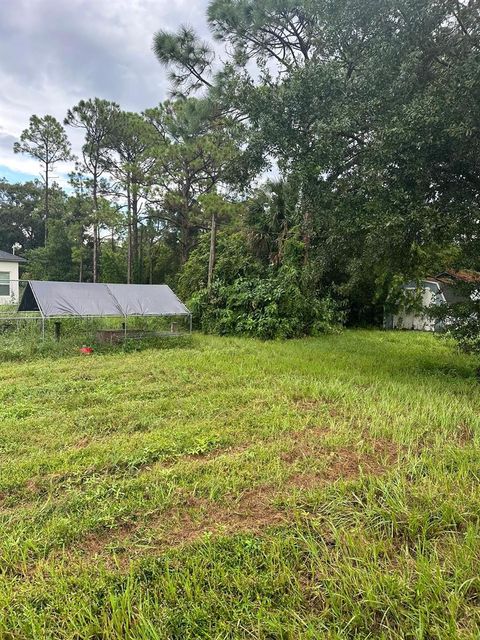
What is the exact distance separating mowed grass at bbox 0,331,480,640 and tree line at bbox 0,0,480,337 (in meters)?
3.10

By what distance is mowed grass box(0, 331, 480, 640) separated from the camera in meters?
1.65

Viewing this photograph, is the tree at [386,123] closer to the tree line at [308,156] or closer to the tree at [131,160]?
the tree line at [308,156]

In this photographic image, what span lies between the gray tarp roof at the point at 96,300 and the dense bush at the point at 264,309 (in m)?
1.74

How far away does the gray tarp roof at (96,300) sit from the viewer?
8508 millimetres

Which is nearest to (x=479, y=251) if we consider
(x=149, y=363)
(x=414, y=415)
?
(x=414, y=415)

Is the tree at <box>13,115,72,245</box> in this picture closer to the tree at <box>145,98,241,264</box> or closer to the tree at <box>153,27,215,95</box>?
the tree at <box>145,98,241,264</box>

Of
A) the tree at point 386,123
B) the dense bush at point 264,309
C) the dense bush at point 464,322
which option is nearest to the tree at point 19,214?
the dense bush at point 264,309

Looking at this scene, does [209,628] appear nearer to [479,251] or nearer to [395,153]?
[395,153]

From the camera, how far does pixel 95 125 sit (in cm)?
1836

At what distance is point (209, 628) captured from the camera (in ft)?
5.25

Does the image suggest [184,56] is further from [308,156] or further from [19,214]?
[19,214]

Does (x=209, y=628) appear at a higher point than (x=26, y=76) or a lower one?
lower

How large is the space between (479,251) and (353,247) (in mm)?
2067

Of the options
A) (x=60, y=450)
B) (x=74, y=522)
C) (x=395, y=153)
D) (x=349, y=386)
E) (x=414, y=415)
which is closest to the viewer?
(x=74, y=522)
